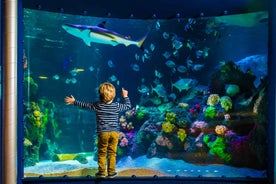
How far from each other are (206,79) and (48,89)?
2.82 metres

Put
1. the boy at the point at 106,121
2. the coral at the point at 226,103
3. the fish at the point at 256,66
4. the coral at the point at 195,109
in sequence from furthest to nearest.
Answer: the coral at the point at 195,109
the coral at the point at 226,103
the fish at the point at 256,66
the boy at the point at 106,121

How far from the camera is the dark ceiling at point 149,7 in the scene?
6820 mm

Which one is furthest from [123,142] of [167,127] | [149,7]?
[149,7]

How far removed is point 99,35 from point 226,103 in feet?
8.43

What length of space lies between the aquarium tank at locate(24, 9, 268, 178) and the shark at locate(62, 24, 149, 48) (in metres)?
0.02

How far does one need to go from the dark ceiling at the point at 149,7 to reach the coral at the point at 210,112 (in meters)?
1.66

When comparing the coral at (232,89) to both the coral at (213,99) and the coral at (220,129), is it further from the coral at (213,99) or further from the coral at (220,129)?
the coral at (220,129)

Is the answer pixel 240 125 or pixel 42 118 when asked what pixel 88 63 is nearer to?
pixel 42 118

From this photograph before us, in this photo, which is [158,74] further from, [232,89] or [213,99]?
[232,89]

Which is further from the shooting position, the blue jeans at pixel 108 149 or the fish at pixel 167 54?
the fish at pixel 167 54

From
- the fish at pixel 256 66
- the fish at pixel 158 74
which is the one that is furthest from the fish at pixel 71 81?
the fish at pixel 256 66

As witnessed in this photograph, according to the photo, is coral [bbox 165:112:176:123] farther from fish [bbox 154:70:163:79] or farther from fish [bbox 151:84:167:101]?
fish [bbox 154:70:163:79]

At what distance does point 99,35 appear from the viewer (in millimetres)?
7141

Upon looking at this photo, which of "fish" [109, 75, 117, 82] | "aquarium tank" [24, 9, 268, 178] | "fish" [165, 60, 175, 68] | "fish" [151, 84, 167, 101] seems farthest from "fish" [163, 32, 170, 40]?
"fish" [109, 75, 117, 82]
